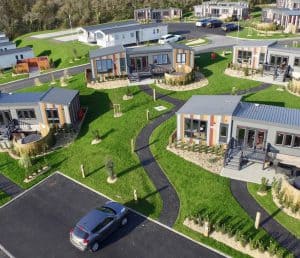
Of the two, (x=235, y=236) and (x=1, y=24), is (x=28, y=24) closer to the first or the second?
(x=1, y=24)

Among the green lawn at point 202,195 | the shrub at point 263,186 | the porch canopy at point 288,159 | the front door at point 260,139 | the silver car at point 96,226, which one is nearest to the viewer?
the silver car at point 96,226

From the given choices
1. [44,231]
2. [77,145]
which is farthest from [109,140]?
[44,231]

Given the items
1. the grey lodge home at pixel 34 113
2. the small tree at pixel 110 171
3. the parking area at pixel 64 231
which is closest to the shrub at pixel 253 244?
the parking area at pixel 64 231

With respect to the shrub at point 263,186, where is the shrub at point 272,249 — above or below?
below

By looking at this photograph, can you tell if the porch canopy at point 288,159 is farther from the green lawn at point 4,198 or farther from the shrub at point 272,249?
the green lawn at point 4,198

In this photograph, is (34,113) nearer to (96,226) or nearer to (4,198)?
(4,198)

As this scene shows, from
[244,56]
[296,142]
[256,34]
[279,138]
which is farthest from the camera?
[256,34]

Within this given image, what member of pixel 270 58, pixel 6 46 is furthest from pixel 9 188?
pixel 6 46
